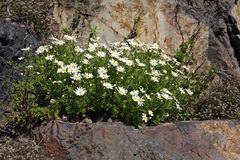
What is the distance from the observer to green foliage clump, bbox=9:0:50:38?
6.61 m

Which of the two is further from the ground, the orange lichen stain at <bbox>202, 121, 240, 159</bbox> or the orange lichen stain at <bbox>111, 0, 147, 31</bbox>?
the orange lichen stain at <bbox>111, 0, 147, 31</bbox>

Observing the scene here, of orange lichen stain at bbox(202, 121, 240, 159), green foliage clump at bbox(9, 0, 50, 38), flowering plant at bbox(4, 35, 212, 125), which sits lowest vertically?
orange lichen stain at bbox(202, 121, 240, 159)

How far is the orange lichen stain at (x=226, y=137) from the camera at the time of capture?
379 cm

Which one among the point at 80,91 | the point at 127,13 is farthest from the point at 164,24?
the point at 80,91

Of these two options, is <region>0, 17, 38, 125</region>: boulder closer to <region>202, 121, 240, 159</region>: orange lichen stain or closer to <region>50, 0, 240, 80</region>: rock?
<region>50, 0, 240, 80</region>: rock

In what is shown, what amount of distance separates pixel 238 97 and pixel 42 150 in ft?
17.2

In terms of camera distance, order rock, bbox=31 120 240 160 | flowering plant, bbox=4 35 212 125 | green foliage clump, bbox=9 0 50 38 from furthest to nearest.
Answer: green foliage clump, bbox=9 0 50 38 < flowering plant, bbox=4 35 212 125 < rock, bbox=31 120 240 160

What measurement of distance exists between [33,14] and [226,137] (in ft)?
21.7

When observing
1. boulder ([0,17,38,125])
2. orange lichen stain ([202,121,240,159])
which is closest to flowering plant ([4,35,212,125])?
boulder ([0,17,38,125])

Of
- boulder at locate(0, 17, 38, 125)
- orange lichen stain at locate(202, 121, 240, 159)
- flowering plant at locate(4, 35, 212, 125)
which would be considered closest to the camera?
flowering plant at locate(4, 35, 212, 125)

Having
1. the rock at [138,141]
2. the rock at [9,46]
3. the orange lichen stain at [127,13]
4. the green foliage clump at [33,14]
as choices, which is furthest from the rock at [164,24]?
the rock at [138,141]

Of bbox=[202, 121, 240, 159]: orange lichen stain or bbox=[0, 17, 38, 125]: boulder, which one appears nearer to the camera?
bbox=[202, 121, 240, 159]: orange lichen stain

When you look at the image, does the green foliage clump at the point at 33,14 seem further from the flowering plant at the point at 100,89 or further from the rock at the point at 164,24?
the flowering plant at the point at 100,89

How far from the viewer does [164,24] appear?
717 centimetres
